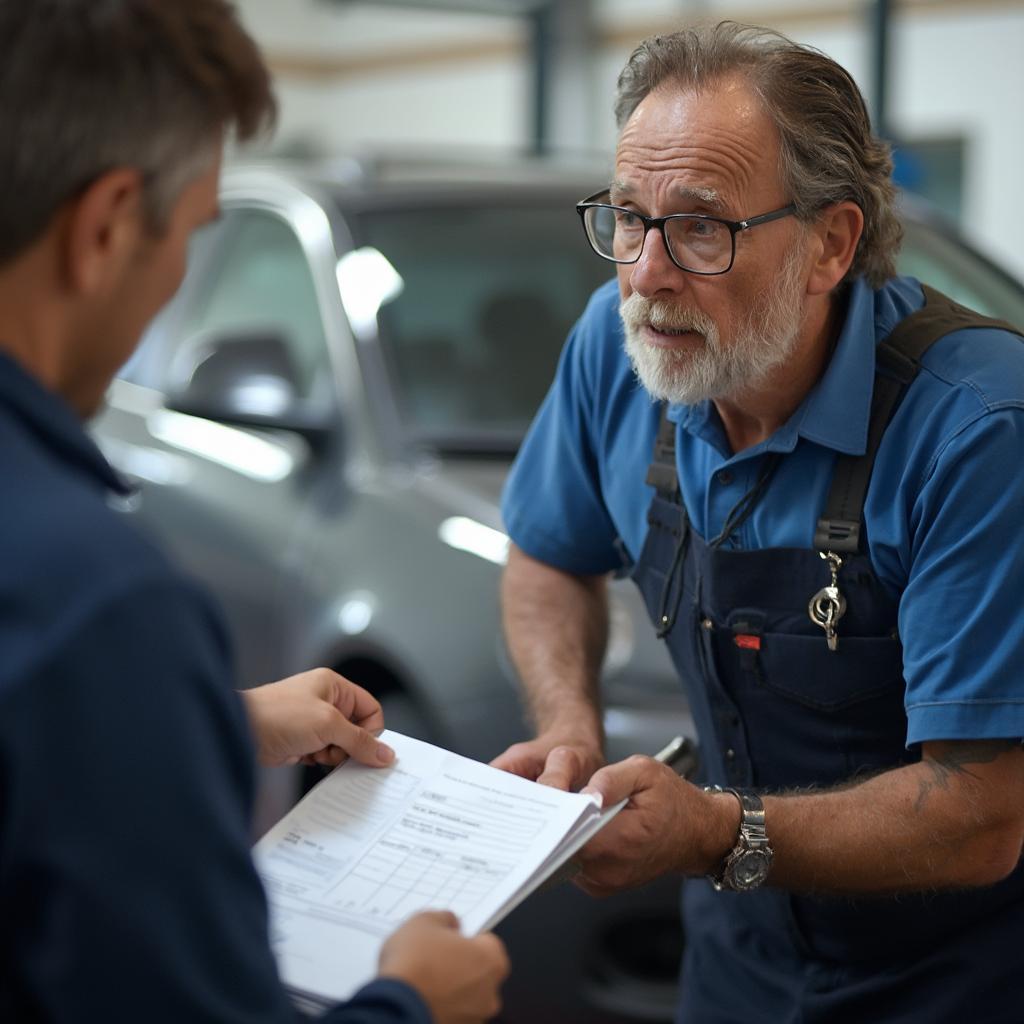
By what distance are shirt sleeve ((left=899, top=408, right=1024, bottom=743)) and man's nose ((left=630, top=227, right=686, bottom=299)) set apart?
1.33ft

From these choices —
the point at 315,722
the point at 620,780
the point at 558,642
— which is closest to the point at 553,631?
the point at 558,642

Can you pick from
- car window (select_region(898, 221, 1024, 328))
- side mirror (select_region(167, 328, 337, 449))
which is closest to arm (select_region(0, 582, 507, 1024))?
→ side mirror (select_region(167, 328, 337, 449))

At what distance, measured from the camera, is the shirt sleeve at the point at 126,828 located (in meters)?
0.96

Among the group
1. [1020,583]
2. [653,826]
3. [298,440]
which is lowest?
[298,440]

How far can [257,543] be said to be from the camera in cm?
356

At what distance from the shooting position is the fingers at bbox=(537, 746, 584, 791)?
1894mm

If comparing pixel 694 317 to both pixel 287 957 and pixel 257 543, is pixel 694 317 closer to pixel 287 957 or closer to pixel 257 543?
pixel 287 957

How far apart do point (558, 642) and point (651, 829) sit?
24.5 inches

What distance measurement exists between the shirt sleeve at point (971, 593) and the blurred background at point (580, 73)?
471 centimetres

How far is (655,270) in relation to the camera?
1954 millimetres

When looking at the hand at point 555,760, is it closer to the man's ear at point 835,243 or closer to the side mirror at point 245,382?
the man's ear at point 835,243

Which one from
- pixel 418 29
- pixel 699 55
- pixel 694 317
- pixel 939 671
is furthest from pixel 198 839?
pixel 418 29

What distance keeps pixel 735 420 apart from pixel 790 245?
0.24 m

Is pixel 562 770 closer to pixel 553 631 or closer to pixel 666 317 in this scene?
pixel 553 631
